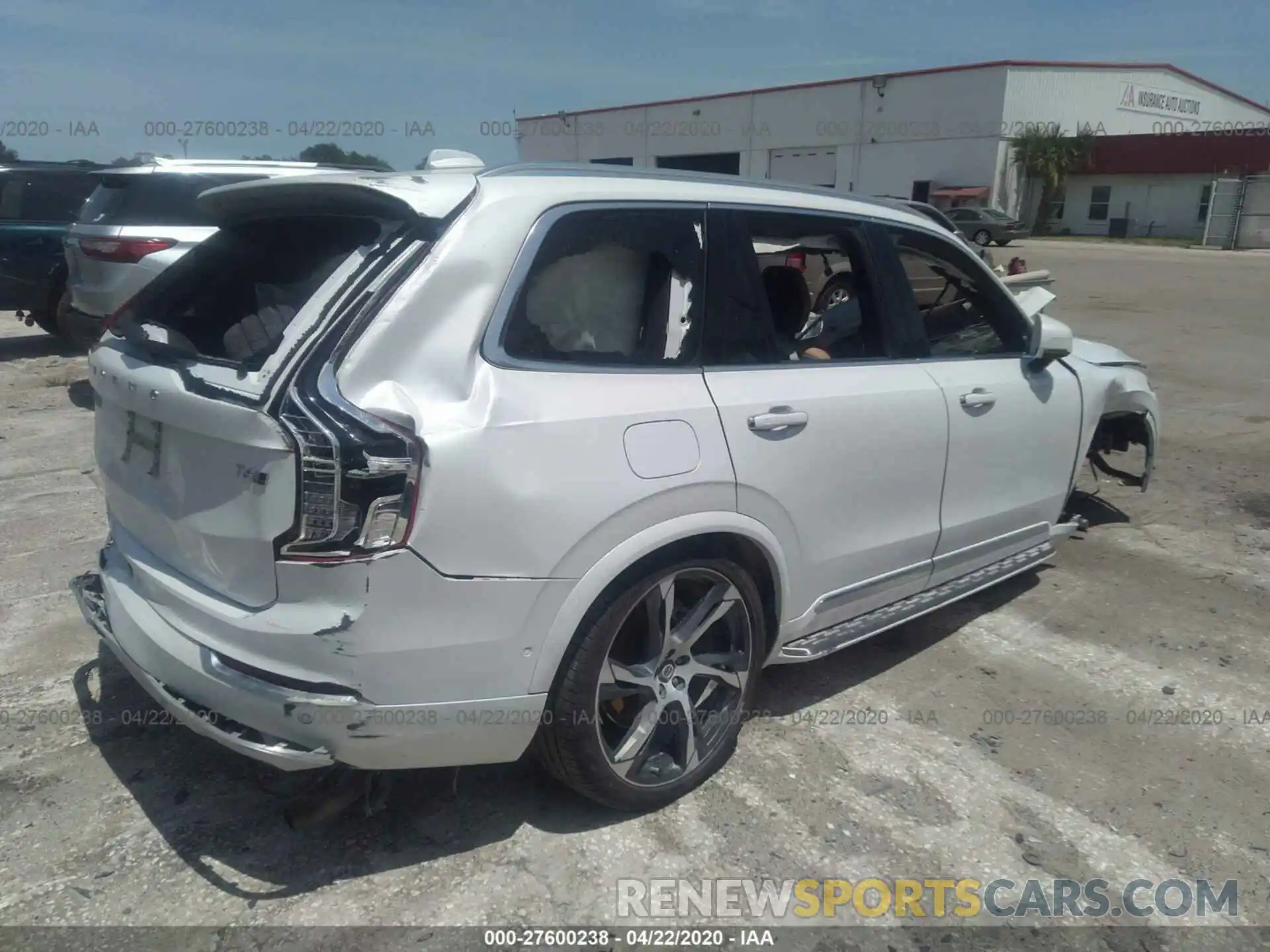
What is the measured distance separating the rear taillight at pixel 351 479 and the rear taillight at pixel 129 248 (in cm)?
658

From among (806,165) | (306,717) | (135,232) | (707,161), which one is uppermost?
(707,161)

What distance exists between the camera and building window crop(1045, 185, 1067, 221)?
46.8 meters

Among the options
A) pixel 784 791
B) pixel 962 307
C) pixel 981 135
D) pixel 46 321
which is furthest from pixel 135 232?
pixel 981 135

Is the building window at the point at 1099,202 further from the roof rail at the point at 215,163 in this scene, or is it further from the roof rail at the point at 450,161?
the roof rail at the point at 450,161

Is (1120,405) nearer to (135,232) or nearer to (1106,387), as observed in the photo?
(1106,387)

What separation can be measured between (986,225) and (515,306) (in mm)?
37816

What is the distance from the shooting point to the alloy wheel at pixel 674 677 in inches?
114

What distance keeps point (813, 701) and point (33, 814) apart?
2.63 metres

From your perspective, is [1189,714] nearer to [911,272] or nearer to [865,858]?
[865,858]

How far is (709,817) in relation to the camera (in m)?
3.02

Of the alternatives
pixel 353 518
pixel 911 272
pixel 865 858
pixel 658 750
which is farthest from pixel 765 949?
pixel 911 272

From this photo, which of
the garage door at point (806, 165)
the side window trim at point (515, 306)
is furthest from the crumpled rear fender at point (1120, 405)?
the garage door at point (806, 165)

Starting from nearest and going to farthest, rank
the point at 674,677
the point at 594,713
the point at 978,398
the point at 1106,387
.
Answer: the point at 594,713 < the point at 674,677 < the point at 978,398 < the point at 1106,387

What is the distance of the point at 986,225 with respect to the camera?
36750 millimetres
